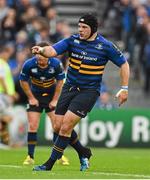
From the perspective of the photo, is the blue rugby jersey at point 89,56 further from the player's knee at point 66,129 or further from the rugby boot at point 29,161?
the rugby boot at point 29,161

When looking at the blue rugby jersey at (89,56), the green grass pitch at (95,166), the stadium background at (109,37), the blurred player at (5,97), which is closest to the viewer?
the green grass pitch at (95,166)

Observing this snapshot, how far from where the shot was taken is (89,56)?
15414 mm

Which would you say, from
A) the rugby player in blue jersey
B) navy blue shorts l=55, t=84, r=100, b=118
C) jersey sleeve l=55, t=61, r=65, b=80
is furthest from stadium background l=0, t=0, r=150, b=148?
the rugby player in blue jersey

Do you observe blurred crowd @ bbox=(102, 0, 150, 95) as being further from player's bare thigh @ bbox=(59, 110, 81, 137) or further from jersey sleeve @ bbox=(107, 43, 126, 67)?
player's bare thigh @ bbox=(59, 110, 81, 137)

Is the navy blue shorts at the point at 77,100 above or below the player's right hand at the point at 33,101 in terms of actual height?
above

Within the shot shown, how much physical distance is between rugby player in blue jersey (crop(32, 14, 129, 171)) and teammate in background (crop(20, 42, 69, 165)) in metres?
2.56

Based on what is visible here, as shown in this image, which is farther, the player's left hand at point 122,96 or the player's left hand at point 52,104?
the player's left hand at point 52,104

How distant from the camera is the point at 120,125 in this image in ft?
85.4

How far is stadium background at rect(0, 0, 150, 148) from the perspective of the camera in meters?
25.8

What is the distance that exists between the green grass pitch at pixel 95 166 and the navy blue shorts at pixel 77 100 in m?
1.02

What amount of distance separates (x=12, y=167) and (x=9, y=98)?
7952mm

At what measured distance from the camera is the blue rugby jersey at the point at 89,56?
15430 mm

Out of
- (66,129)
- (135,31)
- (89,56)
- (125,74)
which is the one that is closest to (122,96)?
(125,74)

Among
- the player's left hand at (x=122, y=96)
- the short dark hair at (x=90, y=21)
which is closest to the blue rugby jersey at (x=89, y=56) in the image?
the short dark hair at (x=90, y=21)
